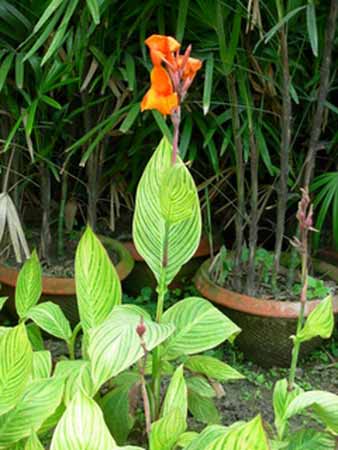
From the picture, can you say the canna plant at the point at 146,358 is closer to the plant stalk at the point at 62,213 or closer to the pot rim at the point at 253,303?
the pot rim at the point at 253,303

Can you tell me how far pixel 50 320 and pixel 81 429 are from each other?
0.50m

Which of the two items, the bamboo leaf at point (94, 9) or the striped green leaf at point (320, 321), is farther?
the bamboo leaf at point (94, 9)

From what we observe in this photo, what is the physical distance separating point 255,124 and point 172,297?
0.70 metres

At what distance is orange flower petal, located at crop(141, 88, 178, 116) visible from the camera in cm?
90

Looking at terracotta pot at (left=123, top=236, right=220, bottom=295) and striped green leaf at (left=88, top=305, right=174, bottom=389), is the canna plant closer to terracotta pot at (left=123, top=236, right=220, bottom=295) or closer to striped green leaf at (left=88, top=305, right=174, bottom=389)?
striped green leaf at (left=88, top=305, right=174, bottom=389)

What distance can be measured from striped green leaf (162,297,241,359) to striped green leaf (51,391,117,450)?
34cm

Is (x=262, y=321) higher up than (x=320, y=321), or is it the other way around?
(x=320, y=321)

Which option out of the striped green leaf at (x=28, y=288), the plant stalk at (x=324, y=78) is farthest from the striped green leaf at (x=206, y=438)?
the plant stalk at (x=324, y=78)

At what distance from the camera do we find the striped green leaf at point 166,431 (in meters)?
1.04

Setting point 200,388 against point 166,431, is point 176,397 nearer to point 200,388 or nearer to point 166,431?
point 166,431

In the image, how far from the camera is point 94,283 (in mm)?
1254

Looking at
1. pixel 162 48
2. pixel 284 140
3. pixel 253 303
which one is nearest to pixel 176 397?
pixel 162 48

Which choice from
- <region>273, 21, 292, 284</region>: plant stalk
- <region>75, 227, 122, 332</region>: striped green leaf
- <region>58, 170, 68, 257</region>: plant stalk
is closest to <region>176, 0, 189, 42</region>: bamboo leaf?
<region>273, 21, 292, 284</region>: plant stalk

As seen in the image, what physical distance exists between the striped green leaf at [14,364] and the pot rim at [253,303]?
2.73ft
